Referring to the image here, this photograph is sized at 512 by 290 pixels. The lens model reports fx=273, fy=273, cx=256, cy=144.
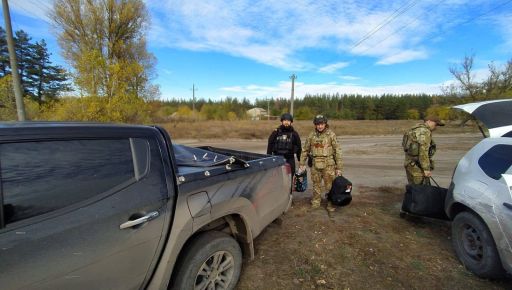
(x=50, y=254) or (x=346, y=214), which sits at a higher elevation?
(x=50, y=254)

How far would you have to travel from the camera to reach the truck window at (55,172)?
1418 mm

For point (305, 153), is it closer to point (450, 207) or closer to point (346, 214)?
point (346, 214)

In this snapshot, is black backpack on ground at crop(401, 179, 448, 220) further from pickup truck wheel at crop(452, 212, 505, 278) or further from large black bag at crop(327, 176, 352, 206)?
large black bag at crop(327, 176, 352, 206)

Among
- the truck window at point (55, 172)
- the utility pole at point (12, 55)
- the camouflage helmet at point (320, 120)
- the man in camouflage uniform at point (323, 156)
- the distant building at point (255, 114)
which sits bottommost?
the distant building at point (255, 114)

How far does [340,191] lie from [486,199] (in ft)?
7.13

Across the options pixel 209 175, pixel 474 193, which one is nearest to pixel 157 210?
pixel 209 175

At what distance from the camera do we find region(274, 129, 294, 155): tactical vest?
5344 millimetres

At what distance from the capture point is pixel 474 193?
302 cm

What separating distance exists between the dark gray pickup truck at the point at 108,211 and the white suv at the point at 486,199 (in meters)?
2.47

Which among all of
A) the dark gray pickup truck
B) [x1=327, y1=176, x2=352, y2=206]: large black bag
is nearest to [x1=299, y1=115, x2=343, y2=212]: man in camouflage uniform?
[x1=327, y1=176, x2=352, y2=206]: large black bag

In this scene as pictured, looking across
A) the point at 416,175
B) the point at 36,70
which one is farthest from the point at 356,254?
the point at 36,70

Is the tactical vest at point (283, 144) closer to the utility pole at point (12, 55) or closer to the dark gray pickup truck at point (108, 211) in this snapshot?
the dark gray pickup truck at point (108, 211)

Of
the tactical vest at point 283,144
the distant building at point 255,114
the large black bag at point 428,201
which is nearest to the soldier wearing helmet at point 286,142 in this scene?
the tactical vest at point 283,144

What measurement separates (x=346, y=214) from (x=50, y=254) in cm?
431
